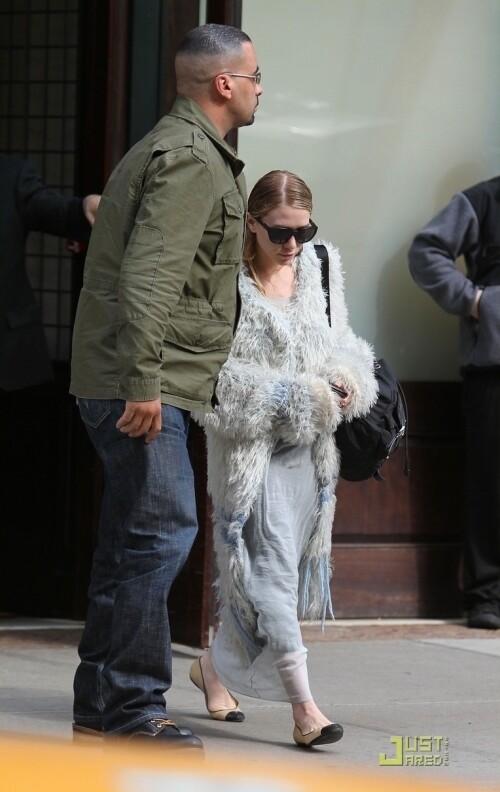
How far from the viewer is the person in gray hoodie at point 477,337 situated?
6.59 m

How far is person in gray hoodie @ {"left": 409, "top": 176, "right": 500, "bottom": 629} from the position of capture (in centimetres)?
659

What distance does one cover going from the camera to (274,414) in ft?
14.5

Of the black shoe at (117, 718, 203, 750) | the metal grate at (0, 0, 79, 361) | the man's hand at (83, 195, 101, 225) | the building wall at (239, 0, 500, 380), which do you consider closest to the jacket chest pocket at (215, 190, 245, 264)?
the black shoe at (117, 718, 203, 750)

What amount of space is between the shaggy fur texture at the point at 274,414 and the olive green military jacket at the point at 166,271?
0.31 meters

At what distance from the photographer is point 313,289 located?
4.64m

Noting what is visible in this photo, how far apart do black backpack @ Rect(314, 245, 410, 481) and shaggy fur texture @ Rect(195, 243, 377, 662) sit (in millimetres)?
37

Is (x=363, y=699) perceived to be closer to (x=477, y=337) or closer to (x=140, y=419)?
(x=140, y=419)

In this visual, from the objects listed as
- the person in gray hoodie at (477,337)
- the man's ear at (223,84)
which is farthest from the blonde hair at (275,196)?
the person in gray hoodie at (477,337)

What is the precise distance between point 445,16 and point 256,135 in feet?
4.06

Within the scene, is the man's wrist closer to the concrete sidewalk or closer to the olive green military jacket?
the concrete sidewalk

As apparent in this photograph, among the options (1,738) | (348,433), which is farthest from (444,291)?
(1,738)

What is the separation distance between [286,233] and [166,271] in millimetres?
814

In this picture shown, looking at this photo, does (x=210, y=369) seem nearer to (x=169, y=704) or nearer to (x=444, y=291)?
(x=169, y=704)

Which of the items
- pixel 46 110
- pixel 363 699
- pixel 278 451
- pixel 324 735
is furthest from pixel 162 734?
pixel 46 110
